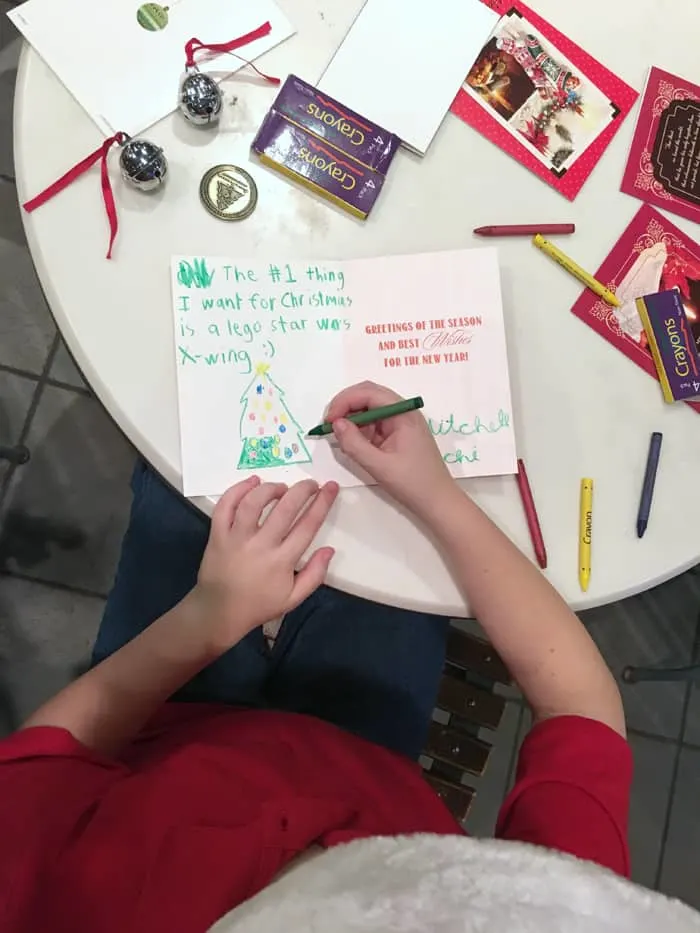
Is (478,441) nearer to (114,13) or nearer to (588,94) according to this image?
(588,94)

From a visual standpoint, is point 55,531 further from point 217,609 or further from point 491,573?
point 491,573

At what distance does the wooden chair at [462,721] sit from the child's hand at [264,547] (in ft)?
1.19

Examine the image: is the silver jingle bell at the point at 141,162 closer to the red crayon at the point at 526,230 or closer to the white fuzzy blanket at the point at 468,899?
the red crayon at the point at 526,230

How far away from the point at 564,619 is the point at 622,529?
109mm

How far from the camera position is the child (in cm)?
57

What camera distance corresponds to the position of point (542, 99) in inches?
30.5

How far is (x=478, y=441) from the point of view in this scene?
28.6 inches

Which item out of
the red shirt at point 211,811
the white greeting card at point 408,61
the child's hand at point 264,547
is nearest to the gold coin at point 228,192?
the white greeting card at point 408,61

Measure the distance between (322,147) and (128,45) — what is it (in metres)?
0.20

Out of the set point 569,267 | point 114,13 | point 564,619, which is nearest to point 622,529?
point 564,619

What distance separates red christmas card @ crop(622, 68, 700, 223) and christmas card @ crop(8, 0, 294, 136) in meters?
0.39

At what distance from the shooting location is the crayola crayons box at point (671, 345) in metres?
0.76

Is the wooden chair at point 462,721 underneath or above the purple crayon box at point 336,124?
underneath
